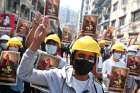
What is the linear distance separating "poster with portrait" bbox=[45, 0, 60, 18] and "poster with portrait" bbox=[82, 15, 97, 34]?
2.55ft

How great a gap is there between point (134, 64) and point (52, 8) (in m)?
2.88

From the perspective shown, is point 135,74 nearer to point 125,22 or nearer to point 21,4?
point 125,22

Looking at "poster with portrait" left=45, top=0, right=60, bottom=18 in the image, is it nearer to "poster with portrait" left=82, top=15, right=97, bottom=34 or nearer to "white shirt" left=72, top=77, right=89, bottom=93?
"poster with portrait" left=82, top=15, right=97, bottom=34

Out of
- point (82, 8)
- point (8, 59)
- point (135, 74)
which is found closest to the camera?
point (8, 59)

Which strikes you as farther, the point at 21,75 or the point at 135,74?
the point at 135,74

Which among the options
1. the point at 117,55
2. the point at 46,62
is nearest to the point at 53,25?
the point at 117,55

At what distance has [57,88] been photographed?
3848mm

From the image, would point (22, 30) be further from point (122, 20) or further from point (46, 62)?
point (122, 20)

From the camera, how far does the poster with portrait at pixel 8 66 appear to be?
23.1 feet

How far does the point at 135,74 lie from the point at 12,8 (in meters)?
35.0

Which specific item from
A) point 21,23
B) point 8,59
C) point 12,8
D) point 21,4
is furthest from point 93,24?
point 21,4

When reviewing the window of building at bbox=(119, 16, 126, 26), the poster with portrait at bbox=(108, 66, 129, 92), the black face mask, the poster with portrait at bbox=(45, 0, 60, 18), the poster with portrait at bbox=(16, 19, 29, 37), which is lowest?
the poster with portrait at bbox=(108, 66, 129, 92)

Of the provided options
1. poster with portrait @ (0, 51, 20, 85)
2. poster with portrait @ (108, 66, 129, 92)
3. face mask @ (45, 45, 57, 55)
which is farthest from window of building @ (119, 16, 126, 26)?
poster with portrait @ (0, 51, 20, 85)

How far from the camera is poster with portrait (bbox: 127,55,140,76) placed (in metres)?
7.98
